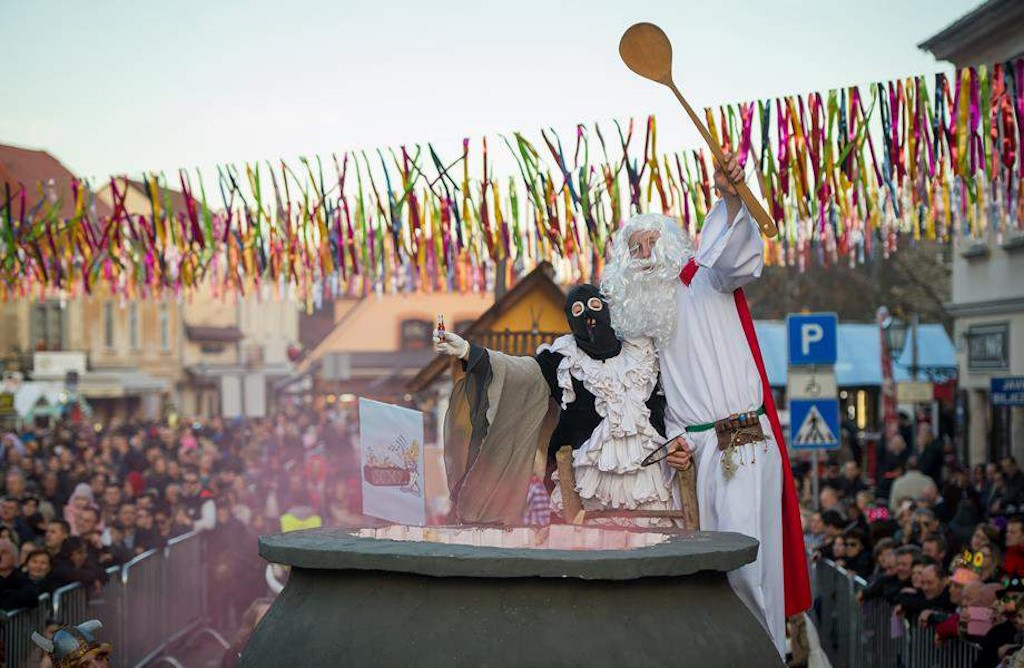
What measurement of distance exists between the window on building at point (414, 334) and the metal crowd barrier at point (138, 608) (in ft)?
133

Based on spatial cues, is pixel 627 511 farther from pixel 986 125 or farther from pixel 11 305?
pixel 11 305

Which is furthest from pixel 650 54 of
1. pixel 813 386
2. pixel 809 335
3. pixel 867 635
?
pixel 813 386

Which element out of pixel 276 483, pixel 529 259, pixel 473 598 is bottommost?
pixel 276 483

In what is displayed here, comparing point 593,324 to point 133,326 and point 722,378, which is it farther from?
point 133,326

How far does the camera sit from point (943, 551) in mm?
9320

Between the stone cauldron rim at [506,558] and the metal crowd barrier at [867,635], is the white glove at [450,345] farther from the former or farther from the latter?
the metal crowd barrier at [867,635]

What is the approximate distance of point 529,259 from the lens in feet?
43.7

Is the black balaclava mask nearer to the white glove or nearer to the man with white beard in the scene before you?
the man with white beard

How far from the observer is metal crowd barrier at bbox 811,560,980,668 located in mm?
7438

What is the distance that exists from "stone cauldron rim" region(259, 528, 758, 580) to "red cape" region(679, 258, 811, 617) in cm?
150

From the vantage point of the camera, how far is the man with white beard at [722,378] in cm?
546

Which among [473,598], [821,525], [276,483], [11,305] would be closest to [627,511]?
[473,598]

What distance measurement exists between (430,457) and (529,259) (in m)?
4.95

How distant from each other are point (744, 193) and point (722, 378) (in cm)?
77
